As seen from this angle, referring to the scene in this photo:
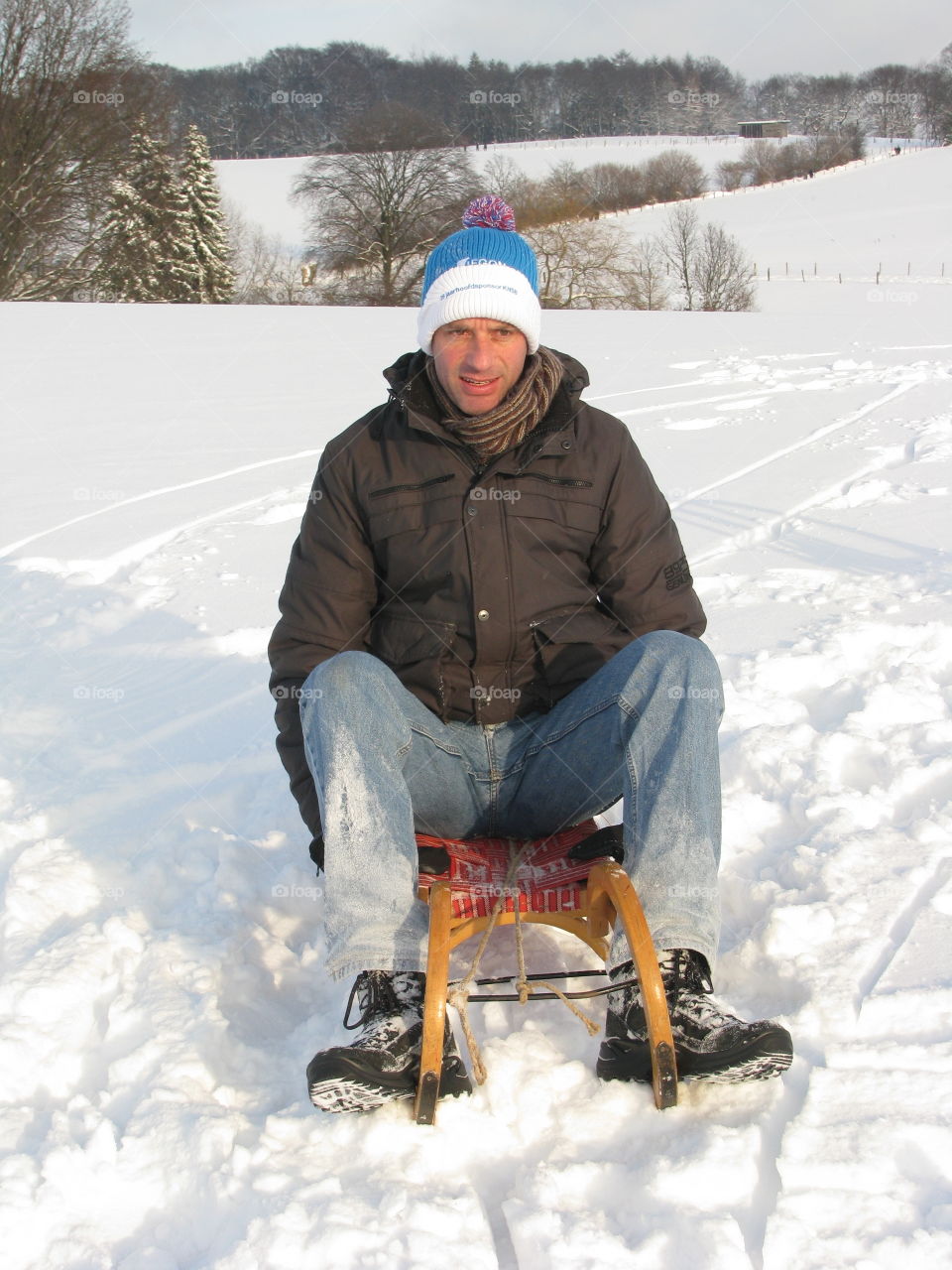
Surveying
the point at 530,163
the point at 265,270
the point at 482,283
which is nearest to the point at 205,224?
the point at 265,270

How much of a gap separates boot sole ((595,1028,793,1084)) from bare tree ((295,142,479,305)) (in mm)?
28091

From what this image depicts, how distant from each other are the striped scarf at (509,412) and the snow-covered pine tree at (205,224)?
28515 mm

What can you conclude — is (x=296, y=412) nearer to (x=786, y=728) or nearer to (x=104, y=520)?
(x=104, y=520)

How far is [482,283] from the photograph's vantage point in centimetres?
229

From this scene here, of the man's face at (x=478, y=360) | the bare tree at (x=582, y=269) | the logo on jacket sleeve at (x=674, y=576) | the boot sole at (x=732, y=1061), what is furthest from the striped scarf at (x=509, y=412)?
the bare tree at (x=582, y=269)

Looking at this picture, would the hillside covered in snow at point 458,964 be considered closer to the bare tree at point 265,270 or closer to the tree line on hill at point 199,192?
the tree line on hill at point 199,192

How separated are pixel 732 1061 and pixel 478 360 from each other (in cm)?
141

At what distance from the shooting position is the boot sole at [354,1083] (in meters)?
1.84

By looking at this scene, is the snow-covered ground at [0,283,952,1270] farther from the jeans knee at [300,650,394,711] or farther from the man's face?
the man's face

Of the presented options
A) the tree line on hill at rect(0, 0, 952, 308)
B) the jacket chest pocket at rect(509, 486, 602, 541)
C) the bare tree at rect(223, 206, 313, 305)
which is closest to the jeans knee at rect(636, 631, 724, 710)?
the jacket chest pocket at rect(509, 486, 602, 541)

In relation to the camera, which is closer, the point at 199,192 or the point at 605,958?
the point at 605,958

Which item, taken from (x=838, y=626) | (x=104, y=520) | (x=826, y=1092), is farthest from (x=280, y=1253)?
(x=104, y=520)

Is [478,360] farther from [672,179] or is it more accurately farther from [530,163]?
[530,163]

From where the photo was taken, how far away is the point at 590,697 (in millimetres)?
2180
